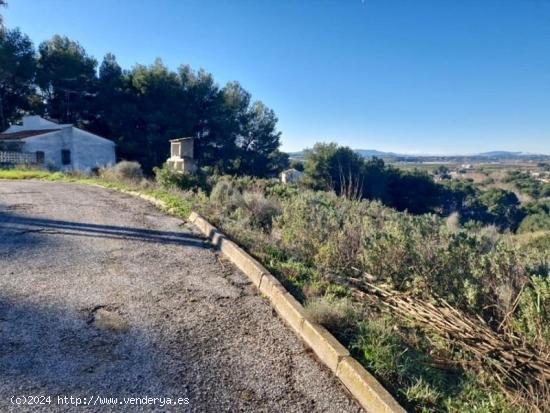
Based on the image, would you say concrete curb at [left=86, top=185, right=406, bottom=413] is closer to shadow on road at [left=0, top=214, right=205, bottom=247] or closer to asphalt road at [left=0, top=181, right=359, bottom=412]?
asphalt road at [left=0, top=181, right=359, bottom=412]

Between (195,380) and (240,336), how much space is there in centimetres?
64

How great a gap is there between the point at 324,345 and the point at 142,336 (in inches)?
54.0

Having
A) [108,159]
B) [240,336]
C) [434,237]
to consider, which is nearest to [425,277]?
[434,237]

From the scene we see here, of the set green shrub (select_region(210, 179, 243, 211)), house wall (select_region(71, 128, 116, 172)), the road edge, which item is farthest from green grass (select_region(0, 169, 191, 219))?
house wall (select_region(71, 128, 116, 172))

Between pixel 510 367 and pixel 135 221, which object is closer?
pixel 510 367

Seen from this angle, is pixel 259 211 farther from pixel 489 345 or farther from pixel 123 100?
pixel 123 100

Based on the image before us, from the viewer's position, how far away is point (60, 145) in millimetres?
24875

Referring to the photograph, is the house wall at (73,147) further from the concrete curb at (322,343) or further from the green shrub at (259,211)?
the concrete curb at (322,343)

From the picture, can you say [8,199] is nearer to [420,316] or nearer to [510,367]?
[420,316]

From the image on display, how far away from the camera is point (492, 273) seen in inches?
123

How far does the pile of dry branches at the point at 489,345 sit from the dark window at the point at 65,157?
2750 centimetres

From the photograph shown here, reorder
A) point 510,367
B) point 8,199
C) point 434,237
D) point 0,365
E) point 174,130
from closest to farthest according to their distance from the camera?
point 0,365 < point 510,367 < point 434,237 < point 8,199 < point 174,130

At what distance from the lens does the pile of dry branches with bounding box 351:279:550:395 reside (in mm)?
2238

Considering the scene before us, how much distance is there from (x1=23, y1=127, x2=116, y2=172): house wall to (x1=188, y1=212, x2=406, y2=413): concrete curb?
23169 millimetres
